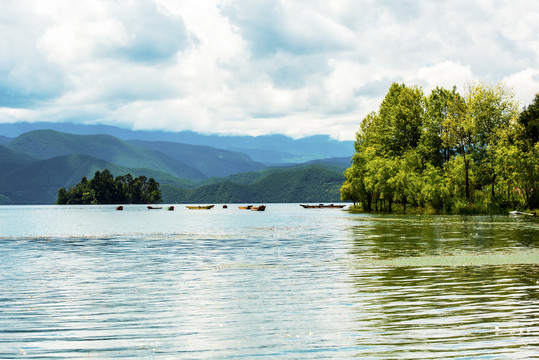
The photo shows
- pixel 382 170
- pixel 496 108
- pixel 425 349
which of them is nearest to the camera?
pixel 425 349

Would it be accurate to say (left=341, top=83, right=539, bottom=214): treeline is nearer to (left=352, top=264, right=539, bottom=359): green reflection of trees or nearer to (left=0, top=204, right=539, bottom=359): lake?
(left=0, top=204, right=539, bottom=359): lake

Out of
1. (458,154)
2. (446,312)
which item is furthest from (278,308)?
(458,154)

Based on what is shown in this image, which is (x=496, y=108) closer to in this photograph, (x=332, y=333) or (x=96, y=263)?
(x=96, y=263)

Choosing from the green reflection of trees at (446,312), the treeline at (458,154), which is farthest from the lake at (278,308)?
the treeline at (458,154)

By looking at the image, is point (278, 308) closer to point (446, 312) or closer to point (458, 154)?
point (446, 312)

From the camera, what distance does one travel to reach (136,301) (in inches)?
747

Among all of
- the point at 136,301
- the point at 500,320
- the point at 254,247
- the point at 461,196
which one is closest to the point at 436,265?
Answer: the point at 500,320

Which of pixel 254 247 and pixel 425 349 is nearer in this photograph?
pixel 425 349

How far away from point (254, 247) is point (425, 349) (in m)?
32.1

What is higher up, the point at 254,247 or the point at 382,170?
the point at 382,170

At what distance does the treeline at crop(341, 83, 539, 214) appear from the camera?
313ft

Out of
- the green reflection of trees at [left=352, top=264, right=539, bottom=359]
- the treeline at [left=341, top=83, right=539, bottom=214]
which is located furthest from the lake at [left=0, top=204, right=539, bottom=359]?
the treeline at [left=341, top=83, right=539, bottom=214]

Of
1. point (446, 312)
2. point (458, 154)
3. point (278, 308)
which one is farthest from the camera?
point (458, 154)

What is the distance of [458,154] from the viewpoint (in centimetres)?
10844
